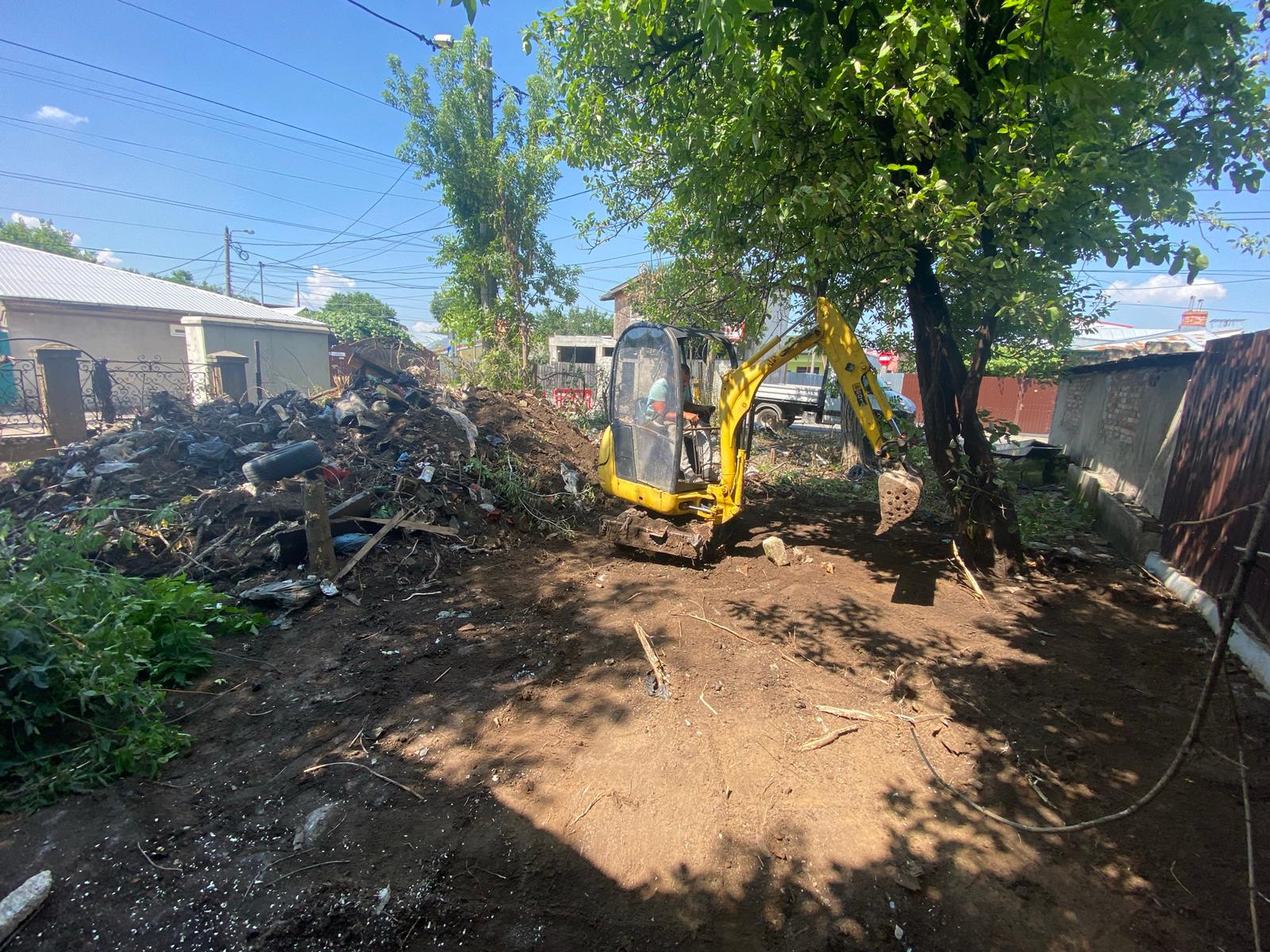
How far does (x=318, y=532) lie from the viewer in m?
5.44

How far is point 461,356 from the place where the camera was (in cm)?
1590

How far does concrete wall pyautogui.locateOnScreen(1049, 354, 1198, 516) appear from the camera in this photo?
704cm

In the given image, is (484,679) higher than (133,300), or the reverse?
(133,300)

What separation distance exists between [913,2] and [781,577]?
4762 mm

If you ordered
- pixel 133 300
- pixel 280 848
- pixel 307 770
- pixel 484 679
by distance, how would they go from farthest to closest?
pixel 133 300, pixel 484 679, pixel 307 770, pixel 280 848

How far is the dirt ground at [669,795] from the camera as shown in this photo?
2.37 metres

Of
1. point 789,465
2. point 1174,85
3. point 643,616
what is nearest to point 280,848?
point 643,616

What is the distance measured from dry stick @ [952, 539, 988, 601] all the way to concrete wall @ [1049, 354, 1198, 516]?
2.80 meters

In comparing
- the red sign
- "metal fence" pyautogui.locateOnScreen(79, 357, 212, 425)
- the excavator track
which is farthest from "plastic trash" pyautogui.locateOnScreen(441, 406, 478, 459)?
the red sign

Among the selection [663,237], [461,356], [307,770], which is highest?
[663,237]

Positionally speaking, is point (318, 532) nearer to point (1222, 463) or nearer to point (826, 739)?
point (826, 739)

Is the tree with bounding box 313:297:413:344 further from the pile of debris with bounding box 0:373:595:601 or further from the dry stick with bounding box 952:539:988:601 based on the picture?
the dry stick with bounding box 952:539:988:601

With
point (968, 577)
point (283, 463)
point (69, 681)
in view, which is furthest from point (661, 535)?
point (69, 681)

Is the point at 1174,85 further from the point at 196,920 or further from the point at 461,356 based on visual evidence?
the point at 461,356
